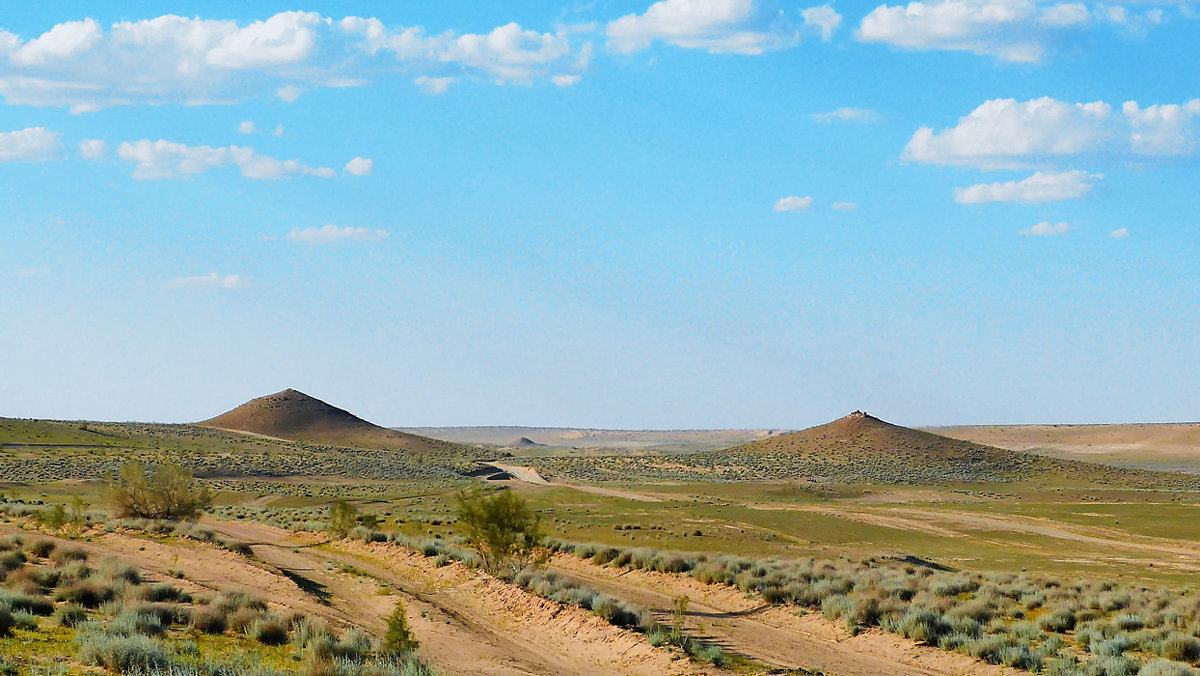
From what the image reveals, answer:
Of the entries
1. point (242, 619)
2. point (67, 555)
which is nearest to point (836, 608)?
point (242, 619)

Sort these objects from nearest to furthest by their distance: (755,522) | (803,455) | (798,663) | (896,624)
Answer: (798,663), (896,624), (755,522), (803,455)

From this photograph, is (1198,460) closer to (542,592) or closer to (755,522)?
(755,522)

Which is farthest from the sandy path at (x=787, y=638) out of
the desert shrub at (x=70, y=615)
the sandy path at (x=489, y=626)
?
the desert shrub at (x=70, y=615)

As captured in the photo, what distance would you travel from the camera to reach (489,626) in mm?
22672

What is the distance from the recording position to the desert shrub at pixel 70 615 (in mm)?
17094

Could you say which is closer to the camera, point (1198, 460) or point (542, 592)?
point (542, 592)

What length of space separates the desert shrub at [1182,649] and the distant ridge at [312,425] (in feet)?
435

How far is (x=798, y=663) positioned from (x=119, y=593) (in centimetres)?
1314

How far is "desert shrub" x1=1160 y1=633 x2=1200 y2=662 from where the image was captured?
63.3 ft

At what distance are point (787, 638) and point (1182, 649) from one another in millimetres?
7484

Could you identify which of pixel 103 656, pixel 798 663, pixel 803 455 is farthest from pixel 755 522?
pixel 803 455

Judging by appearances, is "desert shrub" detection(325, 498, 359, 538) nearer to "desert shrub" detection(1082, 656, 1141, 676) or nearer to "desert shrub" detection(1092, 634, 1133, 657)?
"desert shrub" detection(1092, 634, 1133, 657)

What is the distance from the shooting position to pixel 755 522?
57.3 meters

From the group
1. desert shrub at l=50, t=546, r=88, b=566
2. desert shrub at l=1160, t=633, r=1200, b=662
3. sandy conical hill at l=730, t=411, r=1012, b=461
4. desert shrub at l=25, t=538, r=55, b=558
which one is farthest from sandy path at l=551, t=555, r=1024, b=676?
sandy conical hill at l=730, t=411, r=1012, b=461
